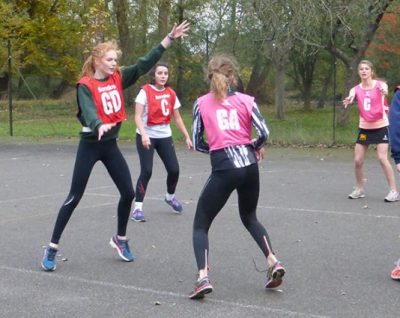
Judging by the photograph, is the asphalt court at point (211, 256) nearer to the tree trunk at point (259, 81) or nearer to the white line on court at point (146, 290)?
the white line on court at point (146, 290)

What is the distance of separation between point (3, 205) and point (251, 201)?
202 inches

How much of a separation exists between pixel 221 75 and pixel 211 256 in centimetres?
203

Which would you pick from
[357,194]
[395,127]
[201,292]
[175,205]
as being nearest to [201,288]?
[201,292]

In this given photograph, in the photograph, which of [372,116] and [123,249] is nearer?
[123,249]

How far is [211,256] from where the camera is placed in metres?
6.95

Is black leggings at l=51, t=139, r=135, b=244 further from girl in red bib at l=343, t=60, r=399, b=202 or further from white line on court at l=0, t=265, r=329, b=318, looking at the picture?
girl in red bib at l=343, t=60, r=399, b=202

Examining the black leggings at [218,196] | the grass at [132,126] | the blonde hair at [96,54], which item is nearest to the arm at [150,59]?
the blonde hair at [96,54]

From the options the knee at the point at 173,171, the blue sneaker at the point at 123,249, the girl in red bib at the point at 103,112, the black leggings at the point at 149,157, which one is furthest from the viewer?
the knee at the point at 173,171

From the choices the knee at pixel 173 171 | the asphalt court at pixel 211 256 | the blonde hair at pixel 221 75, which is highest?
Result: the blonde hair at pixel 221 75

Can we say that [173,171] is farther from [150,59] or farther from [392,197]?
[392,197]

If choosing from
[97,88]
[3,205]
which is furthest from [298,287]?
[3,205]

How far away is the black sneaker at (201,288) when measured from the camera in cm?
550

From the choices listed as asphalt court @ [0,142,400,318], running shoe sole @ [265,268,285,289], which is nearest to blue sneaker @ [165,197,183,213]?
asphalt court @ [0,142,400,318]

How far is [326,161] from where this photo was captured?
14.9m
